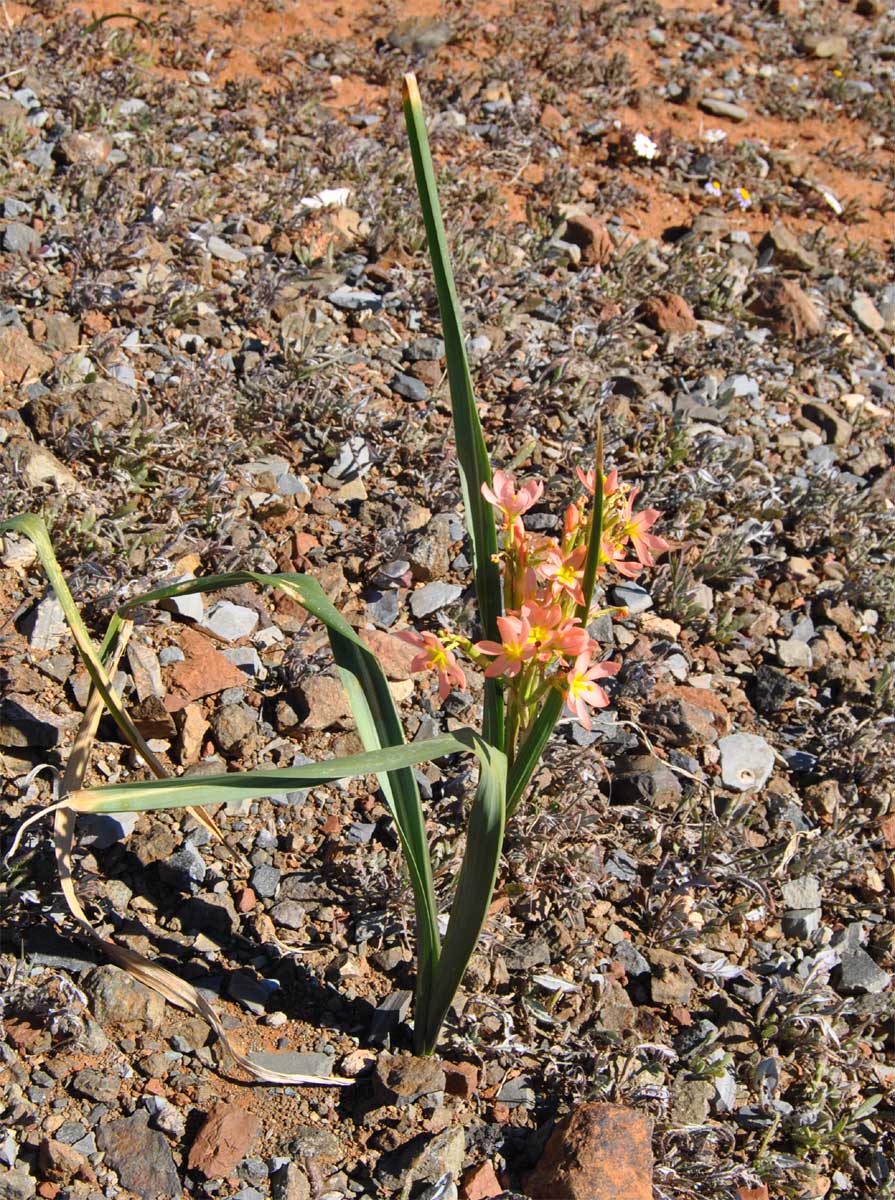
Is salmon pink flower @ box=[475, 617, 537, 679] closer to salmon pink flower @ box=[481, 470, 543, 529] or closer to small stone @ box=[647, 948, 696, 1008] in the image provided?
salmon pink flower @ box=[481, 470, 543, 529]

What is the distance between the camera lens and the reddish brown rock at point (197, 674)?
2809 millimetres

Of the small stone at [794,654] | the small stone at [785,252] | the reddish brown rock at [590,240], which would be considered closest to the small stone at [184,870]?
the small stone at [794,654]

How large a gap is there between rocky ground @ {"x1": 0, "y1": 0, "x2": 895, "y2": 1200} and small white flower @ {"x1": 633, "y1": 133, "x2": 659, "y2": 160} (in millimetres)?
59

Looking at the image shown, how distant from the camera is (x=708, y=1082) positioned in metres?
2.44

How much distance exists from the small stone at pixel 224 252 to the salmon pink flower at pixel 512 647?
2.71m

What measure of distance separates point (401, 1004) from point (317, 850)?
0.42m

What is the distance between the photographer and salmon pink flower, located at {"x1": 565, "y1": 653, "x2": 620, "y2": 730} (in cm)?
180

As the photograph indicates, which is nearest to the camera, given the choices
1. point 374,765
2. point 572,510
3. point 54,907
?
point 374,765

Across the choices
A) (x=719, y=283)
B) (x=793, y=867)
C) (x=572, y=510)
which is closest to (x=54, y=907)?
(x=572, y=510)

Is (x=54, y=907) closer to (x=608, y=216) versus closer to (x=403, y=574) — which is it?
(x=403, y=574)

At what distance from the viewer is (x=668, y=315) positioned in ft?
14.3

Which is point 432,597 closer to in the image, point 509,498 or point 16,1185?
point 509,498

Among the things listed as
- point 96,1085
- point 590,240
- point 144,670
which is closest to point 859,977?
point 96,1085

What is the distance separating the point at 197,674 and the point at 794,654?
5.65 feet
